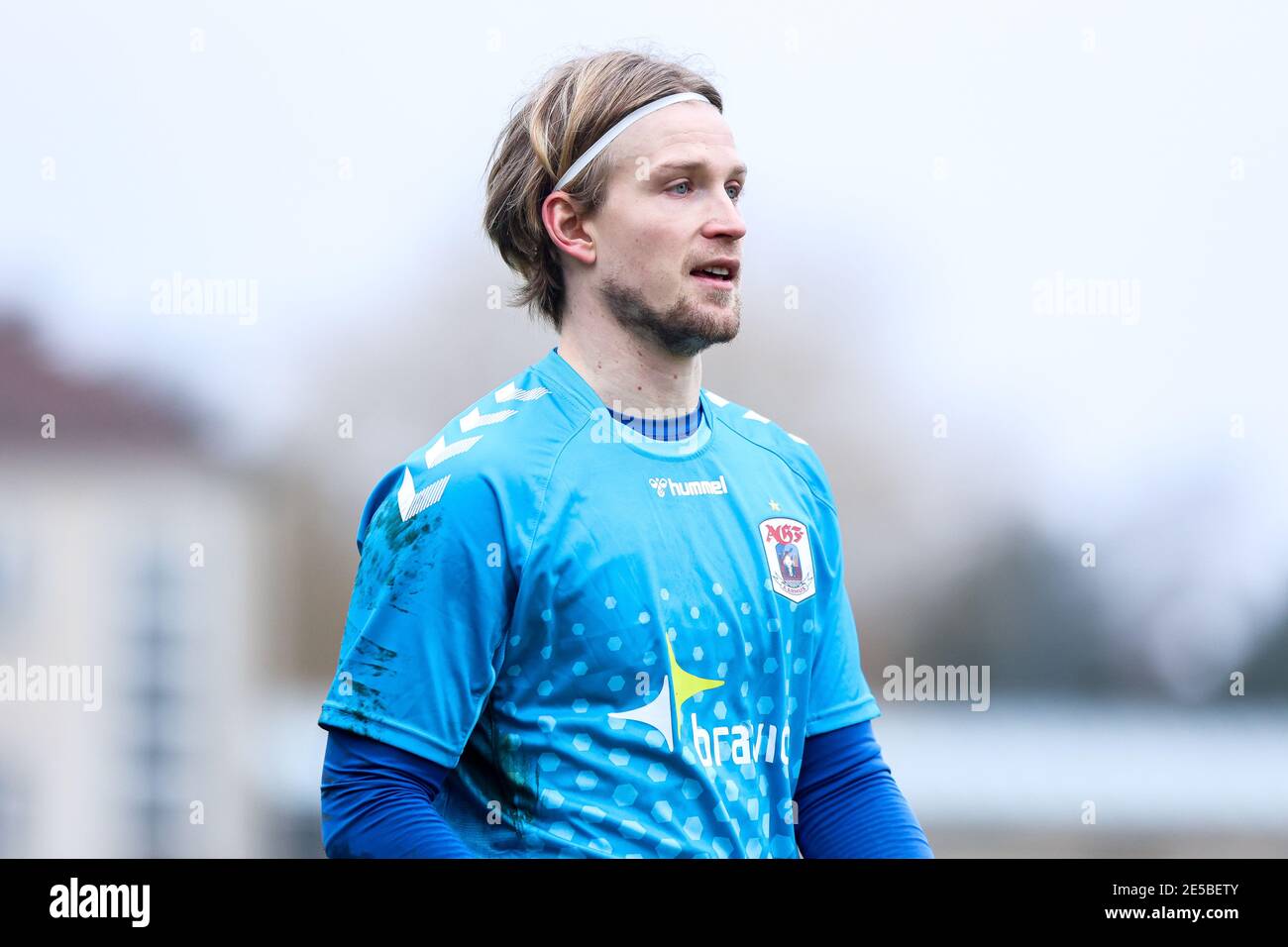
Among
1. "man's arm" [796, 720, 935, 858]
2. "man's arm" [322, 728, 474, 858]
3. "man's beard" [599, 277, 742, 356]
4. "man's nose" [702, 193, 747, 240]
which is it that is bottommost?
"man's arm" [796, 720, 935, 858]

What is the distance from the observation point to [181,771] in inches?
337

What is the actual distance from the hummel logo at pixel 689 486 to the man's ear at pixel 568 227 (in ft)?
1.53

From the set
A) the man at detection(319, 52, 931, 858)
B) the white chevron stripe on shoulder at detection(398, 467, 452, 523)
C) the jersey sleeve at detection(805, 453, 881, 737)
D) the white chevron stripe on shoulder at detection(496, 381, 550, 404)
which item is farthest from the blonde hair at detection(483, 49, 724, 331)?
the jersey sleeve at detection(805, 453, 881, 737)

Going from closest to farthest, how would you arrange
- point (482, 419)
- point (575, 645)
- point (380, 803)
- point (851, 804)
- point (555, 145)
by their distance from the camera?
point (380, 803), point (575, 645), point (482, 419), point (851, 804), point (555, 145)

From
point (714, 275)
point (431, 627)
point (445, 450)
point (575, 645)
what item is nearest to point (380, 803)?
point (431, 627)

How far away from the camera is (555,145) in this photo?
257 cm

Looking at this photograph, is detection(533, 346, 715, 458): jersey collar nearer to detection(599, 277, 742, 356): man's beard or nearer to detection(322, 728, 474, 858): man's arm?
detection(599, 277, 742, 356): man's beard

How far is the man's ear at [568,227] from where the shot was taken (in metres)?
2.48

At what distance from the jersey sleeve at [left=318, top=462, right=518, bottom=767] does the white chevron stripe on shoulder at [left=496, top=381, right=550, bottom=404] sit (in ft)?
0.87

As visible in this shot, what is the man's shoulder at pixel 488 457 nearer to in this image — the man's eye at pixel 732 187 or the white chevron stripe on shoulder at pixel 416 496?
the white chevron stripe on shoulder at pixel 416 496

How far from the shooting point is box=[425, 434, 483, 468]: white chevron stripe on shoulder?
7.27ft

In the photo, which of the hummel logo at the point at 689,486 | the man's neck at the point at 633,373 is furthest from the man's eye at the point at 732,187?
the hummel logo at the point at 689,486

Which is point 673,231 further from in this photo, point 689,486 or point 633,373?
point 689,486

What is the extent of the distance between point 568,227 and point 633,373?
1.11 ft
